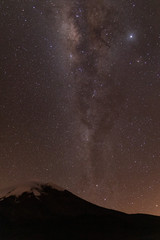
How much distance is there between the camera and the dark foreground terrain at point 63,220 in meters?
55.1

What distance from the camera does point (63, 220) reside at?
66625 millimetres

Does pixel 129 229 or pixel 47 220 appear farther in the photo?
pixel 47 220

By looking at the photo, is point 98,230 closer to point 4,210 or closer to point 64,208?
point 64,208

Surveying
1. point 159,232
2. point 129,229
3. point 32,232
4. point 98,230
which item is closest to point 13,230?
point 32,232

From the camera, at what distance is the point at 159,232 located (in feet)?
173

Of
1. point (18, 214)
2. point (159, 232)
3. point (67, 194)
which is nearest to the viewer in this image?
point (159, 232)

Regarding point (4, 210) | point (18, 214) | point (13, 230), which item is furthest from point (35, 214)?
point (13, 230)

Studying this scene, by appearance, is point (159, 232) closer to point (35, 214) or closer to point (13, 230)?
point (13, 230)

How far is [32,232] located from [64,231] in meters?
5.67

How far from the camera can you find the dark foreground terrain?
181 ft

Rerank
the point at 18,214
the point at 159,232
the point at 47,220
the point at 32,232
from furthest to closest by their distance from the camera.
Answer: the point at 18,214 → the point at 47,220 → the point at 32,232 → the point at 159,232

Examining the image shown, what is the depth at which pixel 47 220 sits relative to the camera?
67.8 m

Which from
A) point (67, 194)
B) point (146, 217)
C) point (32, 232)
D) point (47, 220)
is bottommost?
point (32, 232)

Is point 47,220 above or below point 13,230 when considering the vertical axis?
above
